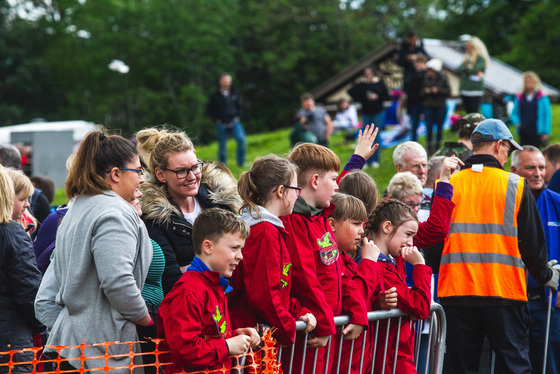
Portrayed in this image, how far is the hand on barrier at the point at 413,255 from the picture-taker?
15.0 feet

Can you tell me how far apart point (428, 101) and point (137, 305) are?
10.1 meters

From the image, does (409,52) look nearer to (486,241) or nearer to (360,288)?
(486,241)

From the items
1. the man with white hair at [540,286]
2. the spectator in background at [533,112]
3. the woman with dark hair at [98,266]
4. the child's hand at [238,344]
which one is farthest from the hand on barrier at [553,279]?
the spectator in background at [533,112]

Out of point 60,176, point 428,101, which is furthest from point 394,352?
point 60,176

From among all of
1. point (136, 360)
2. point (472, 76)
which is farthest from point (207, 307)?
point (472, 76)

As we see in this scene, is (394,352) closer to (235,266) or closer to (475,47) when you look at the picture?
(235,266)

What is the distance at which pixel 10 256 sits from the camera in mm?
4332

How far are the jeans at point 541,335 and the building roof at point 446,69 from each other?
85.6ft

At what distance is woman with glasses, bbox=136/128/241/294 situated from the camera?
422 cm

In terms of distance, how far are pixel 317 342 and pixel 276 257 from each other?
0.59 meters

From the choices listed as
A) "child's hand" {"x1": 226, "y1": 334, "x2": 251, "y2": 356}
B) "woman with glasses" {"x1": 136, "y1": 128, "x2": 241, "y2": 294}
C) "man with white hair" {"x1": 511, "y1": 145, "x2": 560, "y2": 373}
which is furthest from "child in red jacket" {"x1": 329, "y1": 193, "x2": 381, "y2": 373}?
"man with white hair" {"x1": 511, "y1": 145, "x2": 560, "y2": 373}

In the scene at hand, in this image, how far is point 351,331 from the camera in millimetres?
4164

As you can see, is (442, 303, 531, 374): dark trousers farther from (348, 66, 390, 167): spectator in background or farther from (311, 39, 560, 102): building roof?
(311, 39, 560, 102): building roof

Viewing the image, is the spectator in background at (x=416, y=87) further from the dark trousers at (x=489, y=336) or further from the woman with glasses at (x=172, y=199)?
the woman with glasses at (x=172, y=199)
